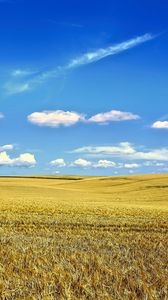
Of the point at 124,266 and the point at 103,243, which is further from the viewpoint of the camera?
the point at 103,243

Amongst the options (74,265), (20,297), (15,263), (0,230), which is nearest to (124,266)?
(74,265)

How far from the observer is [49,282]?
8.30m

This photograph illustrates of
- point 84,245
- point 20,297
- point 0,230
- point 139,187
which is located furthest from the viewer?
point 139,187

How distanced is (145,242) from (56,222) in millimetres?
8680

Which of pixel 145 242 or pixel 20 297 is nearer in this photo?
pixel 20 297

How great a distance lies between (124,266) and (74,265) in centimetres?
111

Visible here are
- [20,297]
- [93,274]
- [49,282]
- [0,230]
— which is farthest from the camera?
[0,230]

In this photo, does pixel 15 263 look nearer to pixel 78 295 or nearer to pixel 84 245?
pixel 78 295

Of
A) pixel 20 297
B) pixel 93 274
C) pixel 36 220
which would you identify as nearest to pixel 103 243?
pixel 93 274

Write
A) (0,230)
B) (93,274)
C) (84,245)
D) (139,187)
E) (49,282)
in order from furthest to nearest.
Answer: (139,187) < (0,230) < (84,245) < (93,274) < (49,282)

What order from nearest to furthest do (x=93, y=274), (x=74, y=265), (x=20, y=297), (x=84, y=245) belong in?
(x=20, y=297) < (x=93, y=274) < (x=74, y=265) < (x=84, y=245)

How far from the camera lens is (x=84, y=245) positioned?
14008mm

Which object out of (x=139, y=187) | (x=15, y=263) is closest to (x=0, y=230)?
(x=15, y=263)

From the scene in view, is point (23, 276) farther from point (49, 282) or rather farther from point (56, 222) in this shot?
point (56, 222)
